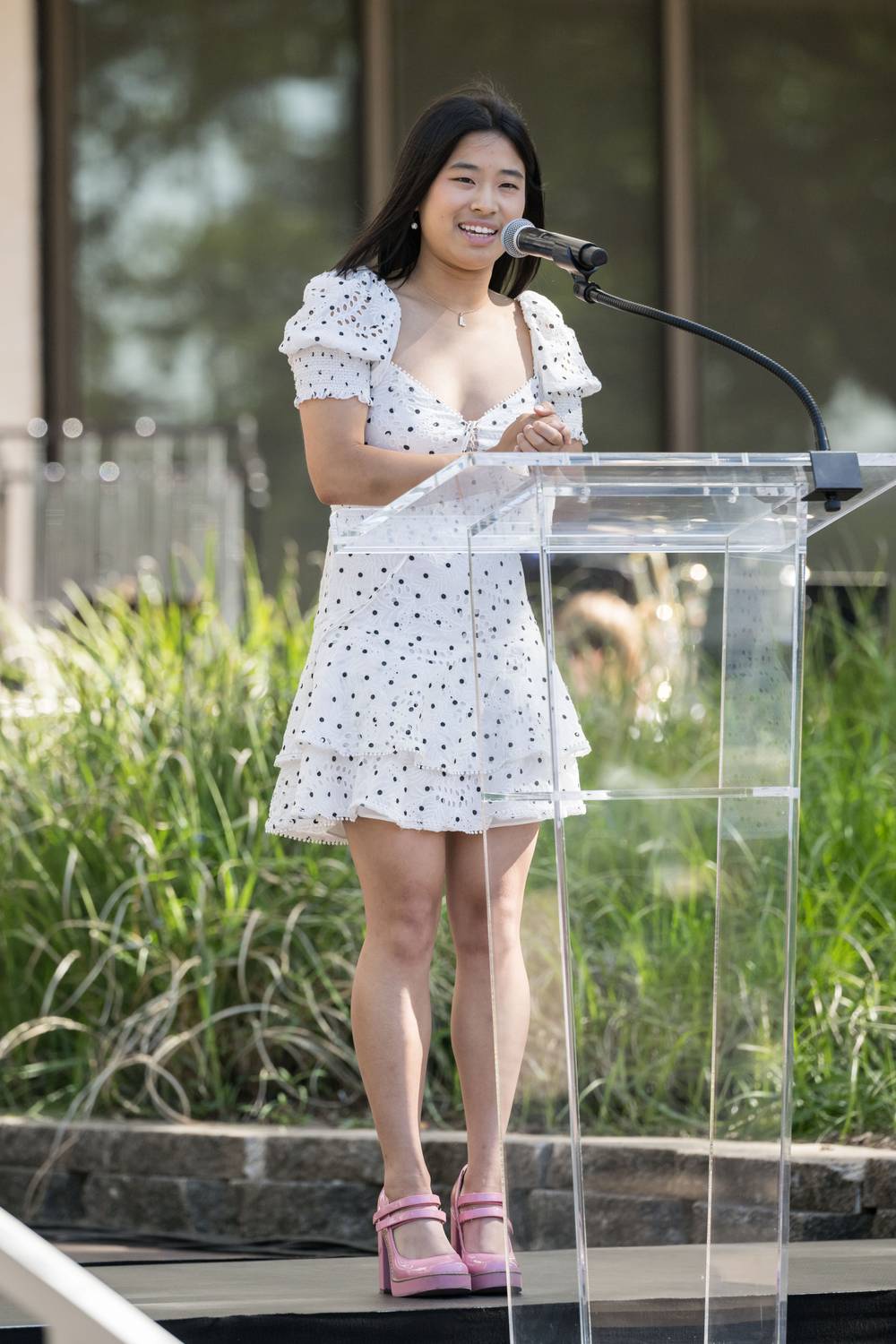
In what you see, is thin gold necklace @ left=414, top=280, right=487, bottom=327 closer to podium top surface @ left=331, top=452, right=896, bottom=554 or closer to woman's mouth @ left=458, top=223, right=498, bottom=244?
woman's mouth @ left=458, top=223, right=498, bottom=244

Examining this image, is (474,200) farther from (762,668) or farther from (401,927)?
(401,927)

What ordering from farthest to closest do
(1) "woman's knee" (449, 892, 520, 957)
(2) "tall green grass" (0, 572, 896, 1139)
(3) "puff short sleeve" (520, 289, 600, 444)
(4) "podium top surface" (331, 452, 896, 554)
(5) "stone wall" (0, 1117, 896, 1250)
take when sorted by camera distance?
(2) "tall green grass" (0, 572, 896, 1139), (5) "stone wall" (0, 1117, 896, 1250), (3) "puff short sleeve" (520, 289, 600, 444), (1) "woman's knee" (449, 892, 520, 957), (4) "podium top surface" (331, 452, 896, 554)

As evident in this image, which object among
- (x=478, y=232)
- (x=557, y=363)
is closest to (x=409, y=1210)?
(x=557, y=363)

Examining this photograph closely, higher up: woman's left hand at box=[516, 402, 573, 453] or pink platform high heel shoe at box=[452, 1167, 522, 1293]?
woman's left hand at box=[516, 402, 573, 453]

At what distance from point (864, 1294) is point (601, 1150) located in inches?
21.8

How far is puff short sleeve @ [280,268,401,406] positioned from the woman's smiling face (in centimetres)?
12

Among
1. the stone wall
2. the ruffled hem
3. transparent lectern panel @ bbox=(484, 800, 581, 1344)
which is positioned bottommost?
the stone wall

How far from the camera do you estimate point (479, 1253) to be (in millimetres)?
1940

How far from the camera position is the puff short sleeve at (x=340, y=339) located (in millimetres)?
1996

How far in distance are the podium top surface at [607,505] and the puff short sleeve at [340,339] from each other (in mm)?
315

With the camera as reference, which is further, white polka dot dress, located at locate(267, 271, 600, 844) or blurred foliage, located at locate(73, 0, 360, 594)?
blurred foliage, located at locate(73, 0, 360, 594)

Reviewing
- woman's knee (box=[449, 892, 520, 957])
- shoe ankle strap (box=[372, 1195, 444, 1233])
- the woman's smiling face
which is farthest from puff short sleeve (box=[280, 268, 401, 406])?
shoe ankle strap (box=[372, 1195, 444, 1233])

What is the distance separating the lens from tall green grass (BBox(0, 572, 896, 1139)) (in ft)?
9.93

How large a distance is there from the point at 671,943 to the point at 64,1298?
102cm
